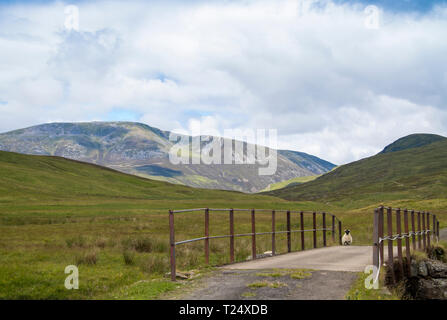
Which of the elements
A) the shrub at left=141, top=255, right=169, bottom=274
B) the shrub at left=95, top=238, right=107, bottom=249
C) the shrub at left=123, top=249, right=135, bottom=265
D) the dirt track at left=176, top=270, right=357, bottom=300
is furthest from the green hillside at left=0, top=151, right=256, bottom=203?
the dirt track at left=176, top=270, right=357, bottom=300

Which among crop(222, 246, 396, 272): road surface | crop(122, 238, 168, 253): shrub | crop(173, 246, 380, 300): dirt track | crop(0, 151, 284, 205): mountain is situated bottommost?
crop(122, 238, 168, 253): shrub

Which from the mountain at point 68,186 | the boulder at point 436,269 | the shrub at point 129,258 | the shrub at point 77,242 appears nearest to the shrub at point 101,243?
the shrub at point 77,242

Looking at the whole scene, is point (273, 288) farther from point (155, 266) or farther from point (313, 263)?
point (155, 266)

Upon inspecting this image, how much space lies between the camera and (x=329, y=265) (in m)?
14.5

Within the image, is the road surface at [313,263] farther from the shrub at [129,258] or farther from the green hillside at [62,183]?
the green hillside at [62,183]

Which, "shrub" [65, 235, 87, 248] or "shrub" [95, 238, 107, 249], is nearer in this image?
"shrub" [65, 235, 87, 248]

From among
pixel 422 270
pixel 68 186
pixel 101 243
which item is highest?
pixel 68 186

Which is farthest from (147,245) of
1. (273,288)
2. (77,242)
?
(273,288)

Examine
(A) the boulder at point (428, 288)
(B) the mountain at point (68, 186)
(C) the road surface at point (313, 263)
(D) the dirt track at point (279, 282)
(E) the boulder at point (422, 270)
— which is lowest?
(A) the boulder at point (428, 288)

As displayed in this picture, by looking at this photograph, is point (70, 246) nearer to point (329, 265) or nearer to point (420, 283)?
point (329, 265)

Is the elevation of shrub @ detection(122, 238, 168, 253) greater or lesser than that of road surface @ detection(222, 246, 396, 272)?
lesser

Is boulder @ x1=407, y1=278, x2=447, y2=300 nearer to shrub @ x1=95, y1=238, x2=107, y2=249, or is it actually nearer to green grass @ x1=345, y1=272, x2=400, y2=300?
green grass @ x1=345, y1=272, x2=400, y2=300
